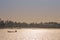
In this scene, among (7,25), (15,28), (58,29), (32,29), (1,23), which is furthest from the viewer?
(32,29)

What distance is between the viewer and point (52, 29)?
7.97m

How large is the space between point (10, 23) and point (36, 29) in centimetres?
288

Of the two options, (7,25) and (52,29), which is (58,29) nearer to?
(52,29)

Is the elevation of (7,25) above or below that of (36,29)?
above

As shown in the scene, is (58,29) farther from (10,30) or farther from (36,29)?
(10,30)

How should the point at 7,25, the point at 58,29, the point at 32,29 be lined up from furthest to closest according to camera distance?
the point at 32,29
the point at 58,29
the point at 7,25

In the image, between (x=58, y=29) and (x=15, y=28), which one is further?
(x=58, y=29)

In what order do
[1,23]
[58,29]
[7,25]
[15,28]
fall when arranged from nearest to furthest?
[1,23] → [7,25] → [15,28] → [58,29]

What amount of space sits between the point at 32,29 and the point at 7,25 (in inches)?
95.0

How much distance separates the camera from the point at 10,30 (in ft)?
23.0

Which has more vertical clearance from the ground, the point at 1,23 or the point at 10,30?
the point at 1,23

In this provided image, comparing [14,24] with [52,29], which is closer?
[14,24]

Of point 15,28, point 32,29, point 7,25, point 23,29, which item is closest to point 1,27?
point 7,25

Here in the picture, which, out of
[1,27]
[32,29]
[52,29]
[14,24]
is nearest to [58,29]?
[52,29]
